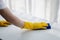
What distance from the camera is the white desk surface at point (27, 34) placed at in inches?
31.7

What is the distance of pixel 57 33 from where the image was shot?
2.78 feet

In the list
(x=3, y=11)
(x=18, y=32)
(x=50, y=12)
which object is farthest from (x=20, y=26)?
(x=50, y=12)

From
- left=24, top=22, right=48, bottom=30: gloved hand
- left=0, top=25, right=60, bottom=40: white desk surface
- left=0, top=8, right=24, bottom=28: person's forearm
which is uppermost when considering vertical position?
left=0, top=8, right=24, bottom=28: person's forearm

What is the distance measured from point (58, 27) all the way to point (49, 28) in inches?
2.4

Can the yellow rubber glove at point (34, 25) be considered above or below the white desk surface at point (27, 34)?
above

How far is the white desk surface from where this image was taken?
0.81 meters

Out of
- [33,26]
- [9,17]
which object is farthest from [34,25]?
[9,17]

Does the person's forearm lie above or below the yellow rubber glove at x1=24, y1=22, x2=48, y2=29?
above

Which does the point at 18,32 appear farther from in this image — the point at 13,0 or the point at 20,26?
the point at 13,0

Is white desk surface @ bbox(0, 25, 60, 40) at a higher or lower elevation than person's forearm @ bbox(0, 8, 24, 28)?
lower

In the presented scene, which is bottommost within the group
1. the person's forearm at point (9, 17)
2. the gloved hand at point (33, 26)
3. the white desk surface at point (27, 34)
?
the white desk surface at point (27, 34)

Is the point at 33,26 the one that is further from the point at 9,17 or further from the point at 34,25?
the point at 9,17

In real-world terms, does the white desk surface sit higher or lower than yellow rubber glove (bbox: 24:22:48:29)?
lower

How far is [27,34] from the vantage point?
2.81 feet
